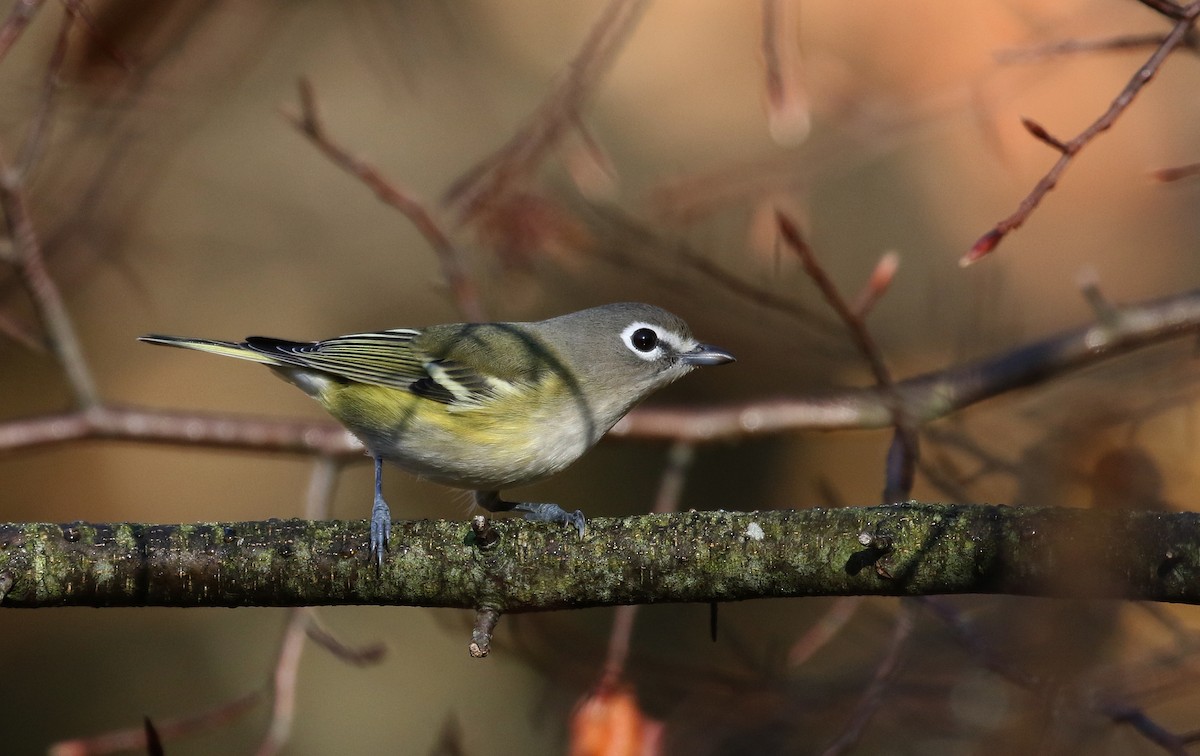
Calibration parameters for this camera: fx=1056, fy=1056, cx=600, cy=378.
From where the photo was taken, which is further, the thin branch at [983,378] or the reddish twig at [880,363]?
the thin branch at [983,378]

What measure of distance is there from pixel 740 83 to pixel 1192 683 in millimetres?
6286

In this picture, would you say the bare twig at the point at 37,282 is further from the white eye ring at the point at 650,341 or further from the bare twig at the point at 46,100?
the white eye ring at the point at 650,341

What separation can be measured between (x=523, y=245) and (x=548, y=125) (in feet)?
2.13

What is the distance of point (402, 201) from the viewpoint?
12.2ft

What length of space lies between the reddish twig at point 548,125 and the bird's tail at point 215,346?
0.89 m

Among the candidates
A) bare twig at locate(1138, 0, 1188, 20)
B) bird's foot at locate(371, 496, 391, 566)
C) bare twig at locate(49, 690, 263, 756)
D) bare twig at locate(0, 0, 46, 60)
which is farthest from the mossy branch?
bare twig at locate(0, 0, 46, 60)

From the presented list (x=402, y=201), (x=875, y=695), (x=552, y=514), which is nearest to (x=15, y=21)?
(x=402, y=201)

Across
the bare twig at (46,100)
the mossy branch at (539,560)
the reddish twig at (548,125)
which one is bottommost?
the mossy branch at (539,560)

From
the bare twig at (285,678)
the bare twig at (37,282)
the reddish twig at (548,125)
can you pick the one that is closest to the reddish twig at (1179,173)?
the reddish twig at (548,125)

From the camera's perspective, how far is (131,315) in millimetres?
6809

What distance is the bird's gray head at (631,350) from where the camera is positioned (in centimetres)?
386

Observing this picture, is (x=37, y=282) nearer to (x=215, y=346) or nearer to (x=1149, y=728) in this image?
(x=215, y=346)

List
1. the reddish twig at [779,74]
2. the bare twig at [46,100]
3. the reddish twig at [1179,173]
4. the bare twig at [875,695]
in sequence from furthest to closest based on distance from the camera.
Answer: the bare twig at [46,100] < the reddish twig at [779,74] < the bare twig at [875,695] < the reddish twig at [1179,173]

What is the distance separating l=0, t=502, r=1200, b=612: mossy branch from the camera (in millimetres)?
2283
